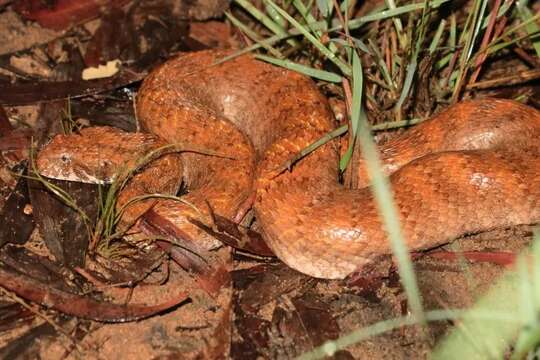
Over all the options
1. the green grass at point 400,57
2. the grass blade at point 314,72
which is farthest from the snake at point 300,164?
the grass blade at point 314,72

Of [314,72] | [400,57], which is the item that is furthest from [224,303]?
[400,57]

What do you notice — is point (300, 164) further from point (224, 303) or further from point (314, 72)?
point (224, 303)

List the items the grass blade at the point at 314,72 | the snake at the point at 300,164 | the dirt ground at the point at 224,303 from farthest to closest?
the grass blade at the point at 314,72 → the snake at the point at 300,164 → the dirt ground at the point at 224,303

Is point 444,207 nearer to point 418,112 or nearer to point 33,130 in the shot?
point 418,112

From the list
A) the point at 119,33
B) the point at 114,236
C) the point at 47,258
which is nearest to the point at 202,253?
the point at 114,236

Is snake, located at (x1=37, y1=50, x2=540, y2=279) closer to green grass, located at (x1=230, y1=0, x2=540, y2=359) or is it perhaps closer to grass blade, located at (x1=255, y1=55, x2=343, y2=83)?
green grass, located at (x1=230, y1=0, x2=540, y2=359)

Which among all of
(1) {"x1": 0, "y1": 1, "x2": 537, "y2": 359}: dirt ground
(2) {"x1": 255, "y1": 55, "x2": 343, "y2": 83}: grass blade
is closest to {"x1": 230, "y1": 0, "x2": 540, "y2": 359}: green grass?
(2) {"x1": 255, "y1": 55, "x2": 343, "y2": 83}: grass blade

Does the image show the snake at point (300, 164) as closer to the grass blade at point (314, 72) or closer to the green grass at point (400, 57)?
the green grass at point (400, 57)
